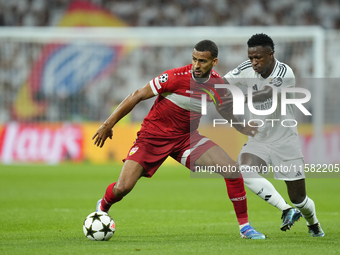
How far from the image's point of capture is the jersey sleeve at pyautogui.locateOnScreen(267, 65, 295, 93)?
5.82 metres

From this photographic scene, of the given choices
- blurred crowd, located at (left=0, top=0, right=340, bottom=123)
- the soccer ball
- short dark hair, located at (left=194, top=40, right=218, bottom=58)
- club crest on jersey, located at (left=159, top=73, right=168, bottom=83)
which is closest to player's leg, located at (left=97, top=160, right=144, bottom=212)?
the soccer ball

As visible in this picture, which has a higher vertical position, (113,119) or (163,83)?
(163,83)

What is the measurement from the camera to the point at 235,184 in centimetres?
569

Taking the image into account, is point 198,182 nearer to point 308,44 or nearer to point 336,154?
point 336,154

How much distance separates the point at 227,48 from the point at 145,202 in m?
10.5

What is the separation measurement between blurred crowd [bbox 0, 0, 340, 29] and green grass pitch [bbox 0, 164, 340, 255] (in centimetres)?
1007

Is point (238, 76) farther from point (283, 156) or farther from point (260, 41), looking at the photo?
point (283, 156)

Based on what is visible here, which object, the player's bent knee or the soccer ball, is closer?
the soccer ball

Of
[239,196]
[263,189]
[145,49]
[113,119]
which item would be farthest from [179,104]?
[145,49]

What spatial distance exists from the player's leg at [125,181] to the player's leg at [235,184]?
730 mm

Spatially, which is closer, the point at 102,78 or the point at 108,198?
the point at 108,198

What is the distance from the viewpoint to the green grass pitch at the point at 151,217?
16.2ft

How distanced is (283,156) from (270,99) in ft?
2.17

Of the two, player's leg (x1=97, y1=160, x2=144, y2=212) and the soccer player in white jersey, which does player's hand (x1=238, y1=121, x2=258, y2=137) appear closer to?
the soccer player in white jersey
